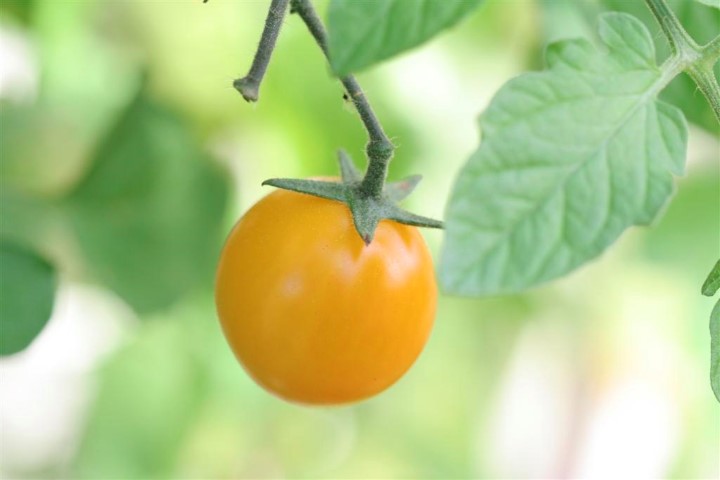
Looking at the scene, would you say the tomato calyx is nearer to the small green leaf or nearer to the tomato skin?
the tomato skin

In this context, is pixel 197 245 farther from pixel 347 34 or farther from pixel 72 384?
pixel 347 34

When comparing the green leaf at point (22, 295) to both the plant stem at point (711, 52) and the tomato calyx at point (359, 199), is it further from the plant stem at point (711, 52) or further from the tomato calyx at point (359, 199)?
the plant stem at point (711, 52)

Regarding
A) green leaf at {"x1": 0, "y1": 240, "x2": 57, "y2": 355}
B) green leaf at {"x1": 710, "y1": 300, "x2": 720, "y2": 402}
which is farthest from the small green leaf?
green leaf at {"x1": 0, "y1": 240, "x2": 57, "y2": 355}

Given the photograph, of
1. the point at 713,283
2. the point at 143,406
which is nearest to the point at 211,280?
the point at 143,406

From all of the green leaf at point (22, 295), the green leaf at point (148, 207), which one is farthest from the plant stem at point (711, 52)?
the green leaf at point (148, 207)

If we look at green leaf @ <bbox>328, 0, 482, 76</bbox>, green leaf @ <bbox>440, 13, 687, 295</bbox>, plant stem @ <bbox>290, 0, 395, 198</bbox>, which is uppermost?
green leaf @ <bbox>328, 0, 482, 76</bbox>

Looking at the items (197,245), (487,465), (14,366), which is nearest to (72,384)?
(14,366)
